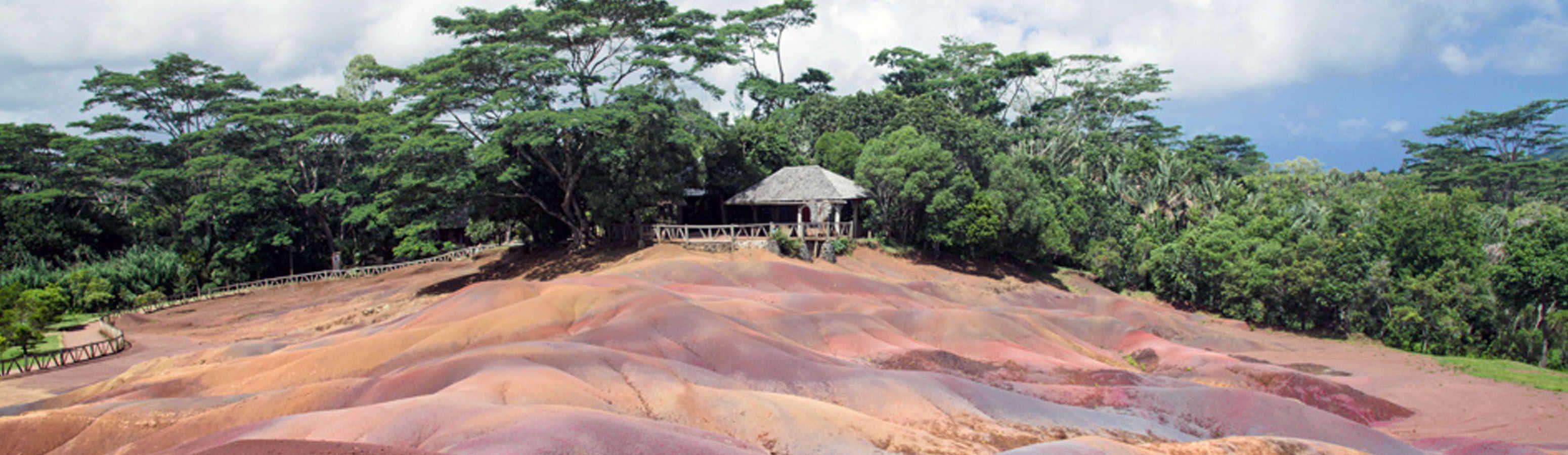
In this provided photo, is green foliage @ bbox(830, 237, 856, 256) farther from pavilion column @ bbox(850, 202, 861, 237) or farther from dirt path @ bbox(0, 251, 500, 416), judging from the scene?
dirt path @ bbox(0, 251, 500, 416)

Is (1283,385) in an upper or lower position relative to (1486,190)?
lower

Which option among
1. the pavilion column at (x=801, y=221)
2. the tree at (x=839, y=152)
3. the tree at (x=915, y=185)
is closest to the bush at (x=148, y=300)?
the pavilion column at (x=801, y=221)

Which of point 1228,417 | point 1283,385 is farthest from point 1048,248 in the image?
point 1228,417

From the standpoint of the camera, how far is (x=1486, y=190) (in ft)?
223

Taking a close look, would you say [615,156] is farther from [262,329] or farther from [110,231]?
[110,231]

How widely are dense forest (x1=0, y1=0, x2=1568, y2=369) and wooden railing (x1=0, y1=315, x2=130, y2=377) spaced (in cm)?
211

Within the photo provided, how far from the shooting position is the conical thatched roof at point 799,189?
143 feet

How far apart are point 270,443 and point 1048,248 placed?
136 ft

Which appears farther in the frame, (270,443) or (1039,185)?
(1039,185)

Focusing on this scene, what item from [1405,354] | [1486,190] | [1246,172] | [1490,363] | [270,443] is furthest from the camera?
[1246,172]

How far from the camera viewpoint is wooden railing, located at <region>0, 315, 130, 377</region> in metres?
25.7

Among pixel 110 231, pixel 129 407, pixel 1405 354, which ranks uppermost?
pixel 110 231

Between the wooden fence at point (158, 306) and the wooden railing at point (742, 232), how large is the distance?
1446cm

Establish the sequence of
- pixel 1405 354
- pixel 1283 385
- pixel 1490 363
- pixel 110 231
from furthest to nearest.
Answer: pixel 110 231 < pixel 1405 354 < pixel 1490 363 < pixel 1283 385
